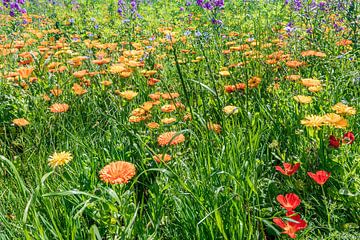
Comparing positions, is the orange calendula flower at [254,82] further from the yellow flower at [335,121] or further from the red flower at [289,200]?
the red flower at [289,200]

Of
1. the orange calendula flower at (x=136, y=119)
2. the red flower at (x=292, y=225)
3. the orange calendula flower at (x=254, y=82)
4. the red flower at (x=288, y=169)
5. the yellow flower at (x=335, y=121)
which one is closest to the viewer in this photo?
the red flower at (x=292, y=225)

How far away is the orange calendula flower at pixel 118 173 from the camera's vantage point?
1166 millimetres

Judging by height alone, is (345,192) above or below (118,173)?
below

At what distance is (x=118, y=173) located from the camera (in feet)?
3.92

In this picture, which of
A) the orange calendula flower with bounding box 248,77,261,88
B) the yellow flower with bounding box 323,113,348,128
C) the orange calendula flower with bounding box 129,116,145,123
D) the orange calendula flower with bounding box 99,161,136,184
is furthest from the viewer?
the orange calendula flower with bounding box 248,77,261,88

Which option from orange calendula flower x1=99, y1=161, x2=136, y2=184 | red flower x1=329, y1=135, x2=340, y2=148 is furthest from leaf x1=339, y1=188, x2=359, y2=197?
orange calendula flower x1=99, y1=161, x2=136, y2=184

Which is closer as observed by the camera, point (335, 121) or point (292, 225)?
point (292, 225)

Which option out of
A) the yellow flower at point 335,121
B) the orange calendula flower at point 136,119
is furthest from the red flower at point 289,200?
the orange calendula flower at point 136,119

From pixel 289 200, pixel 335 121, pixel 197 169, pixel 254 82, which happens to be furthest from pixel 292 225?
pixel 254 82

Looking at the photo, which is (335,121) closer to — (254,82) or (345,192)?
(345,192)

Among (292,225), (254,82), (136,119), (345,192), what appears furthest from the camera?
(254,82)

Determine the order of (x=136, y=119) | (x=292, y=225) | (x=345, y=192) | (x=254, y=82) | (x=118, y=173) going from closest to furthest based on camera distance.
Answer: (x=292, y=225) → (x=118, y=173) → (x=345, y=192) → (x=136, y=119) → (x=254, y=82)

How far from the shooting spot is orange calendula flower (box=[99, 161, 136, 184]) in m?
1.17

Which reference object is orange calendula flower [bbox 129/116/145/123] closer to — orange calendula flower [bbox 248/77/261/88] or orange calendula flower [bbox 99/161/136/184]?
orange calendula flower [bbox 99/161/136/184]
